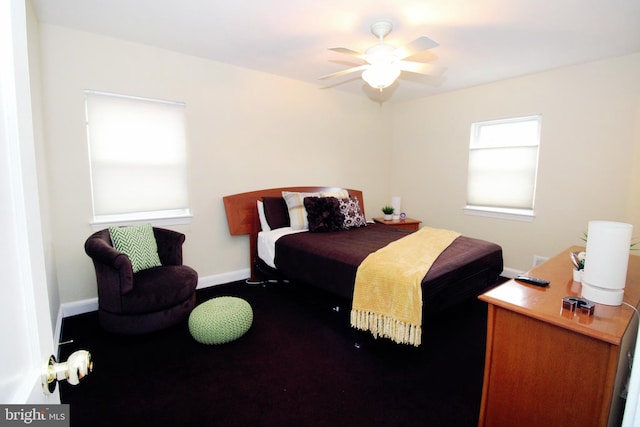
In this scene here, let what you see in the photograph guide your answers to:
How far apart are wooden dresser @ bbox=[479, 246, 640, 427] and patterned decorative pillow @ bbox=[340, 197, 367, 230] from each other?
224 cm

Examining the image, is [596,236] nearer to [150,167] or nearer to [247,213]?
[247,213]

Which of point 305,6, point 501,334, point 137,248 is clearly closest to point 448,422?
point 501,334

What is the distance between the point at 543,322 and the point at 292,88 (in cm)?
367

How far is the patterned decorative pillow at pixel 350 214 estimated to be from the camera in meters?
3.72

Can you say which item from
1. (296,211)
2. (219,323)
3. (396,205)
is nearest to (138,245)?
(219,323)

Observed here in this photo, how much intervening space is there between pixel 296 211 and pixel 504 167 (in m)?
2.73

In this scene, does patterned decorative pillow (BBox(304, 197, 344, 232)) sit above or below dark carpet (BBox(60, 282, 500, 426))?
above

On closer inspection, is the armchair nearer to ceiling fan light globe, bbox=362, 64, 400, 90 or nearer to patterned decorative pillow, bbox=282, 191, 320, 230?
patterned decorative pillow, bbox=282, 191, 320, 230

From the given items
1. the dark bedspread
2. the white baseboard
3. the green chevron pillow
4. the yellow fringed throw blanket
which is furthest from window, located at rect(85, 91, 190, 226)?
the yellow fringed throw blanket

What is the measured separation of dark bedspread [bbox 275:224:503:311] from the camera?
2305 mm

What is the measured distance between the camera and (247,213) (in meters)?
3.75

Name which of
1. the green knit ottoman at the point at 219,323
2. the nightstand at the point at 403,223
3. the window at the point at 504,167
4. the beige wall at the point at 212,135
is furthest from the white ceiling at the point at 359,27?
the green knit ottoman at the point at 219,323

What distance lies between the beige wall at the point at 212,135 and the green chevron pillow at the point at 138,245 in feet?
1.58

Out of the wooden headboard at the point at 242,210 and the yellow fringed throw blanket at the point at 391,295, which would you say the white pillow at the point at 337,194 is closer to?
the wooden headboard at the point at 242,210
